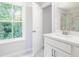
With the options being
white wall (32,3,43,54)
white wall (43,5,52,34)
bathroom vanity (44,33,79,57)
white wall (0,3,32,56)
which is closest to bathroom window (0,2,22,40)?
white wall (0,3,32,56)

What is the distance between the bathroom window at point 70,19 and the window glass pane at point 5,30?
4.18 feet

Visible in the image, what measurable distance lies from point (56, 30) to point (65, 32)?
241 millimetres

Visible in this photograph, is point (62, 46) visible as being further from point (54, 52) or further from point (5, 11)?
point (5, 11)

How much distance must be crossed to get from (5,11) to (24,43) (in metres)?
1.00

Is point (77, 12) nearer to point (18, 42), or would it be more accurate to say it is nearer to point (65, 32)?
point (65, 32)

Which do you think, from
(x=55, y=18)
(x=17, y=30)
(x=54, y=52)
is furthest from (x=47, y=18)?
(x=17, y=30)

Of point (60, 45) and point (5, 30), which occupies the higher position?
point (5, 30)

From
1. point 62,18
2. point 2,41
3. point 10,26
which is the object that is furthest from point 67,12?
point 2,41

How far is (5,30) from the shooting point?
2.34m

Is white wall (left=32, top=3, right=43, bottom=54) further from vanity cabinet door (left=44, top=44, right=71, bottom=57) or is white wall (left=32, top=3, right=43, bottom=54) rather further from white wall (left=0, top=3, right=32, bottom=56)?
vanity cabinet door (left=44, top=44, right=71, bottom=57)

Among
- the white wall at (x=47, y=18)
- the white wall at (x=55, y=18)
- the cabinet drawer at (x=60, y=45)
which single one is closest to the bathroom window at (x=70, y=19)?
the white wall at (x=55, y=18)

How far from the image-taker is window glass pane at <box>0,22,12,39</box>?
2.33m

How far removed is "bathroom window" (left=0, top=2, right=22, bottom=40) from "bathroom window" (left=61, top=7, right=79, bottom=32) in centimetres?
123

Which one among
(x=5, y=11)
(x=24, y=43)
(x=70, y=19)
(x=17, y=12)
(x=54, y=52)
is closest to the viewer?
(x=54, y=52)
